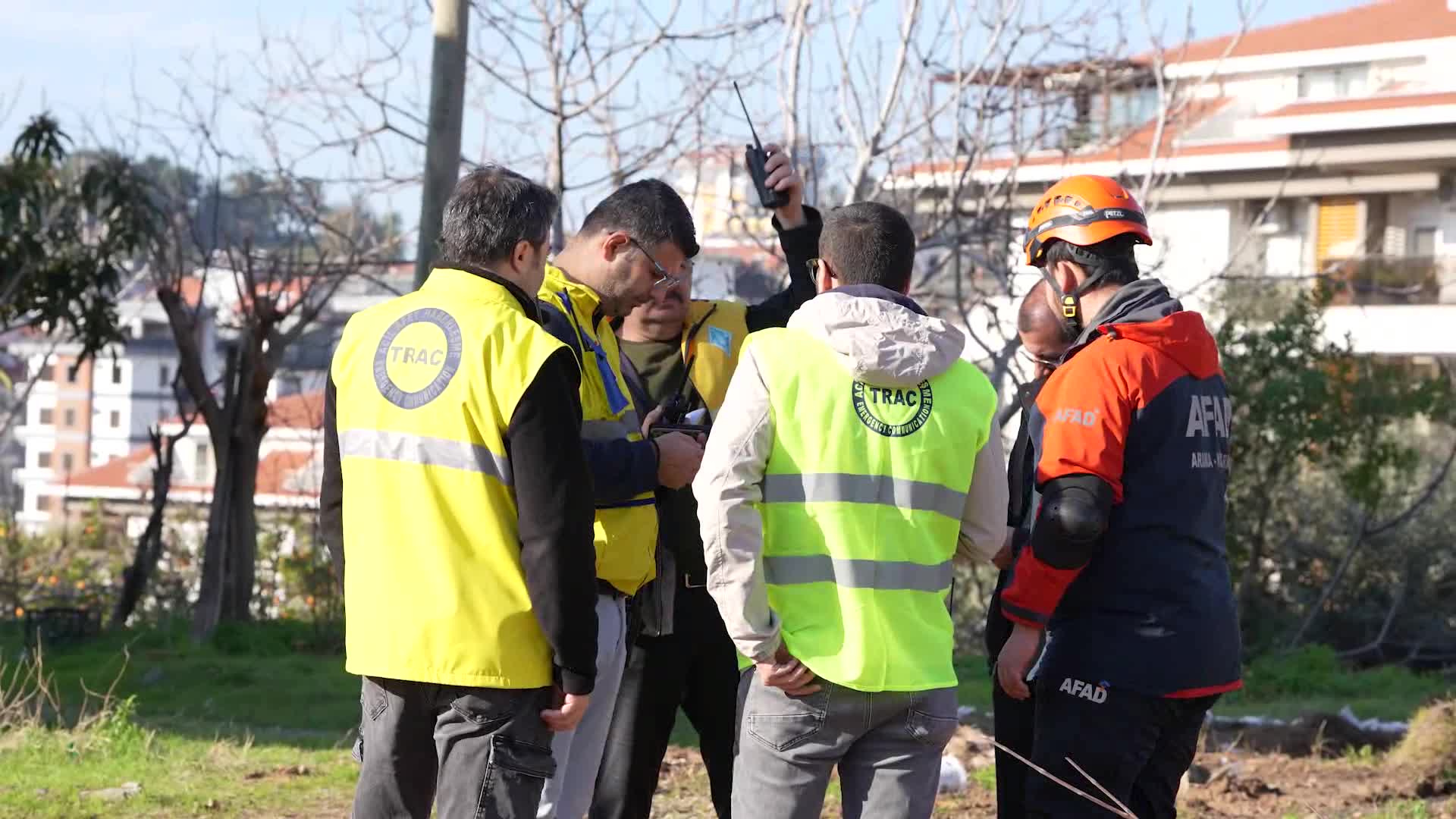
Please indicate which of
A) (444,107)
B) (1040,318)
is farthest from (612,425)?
(444,107)

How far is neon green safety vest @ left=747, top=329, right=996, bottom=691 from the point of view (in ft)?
10.3

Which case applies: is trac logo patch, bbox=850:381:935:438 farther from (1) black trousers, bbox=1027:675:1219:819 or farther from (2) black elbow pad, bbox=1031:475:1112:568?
(1) black trousers, bbox=1027:675:1219:819

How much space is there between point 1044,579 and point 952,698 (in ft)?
1.27

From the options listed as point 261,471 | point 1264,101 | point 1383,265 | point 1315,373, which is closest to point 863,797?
point 1315,373

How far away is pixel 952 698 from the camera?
333 cm

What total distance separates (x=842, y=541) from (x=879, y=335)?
0.43 m

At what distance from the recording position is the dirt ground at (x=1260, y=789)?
609 cm

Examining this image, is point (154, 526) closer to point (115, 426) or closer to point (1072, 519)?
point (1072, 519)

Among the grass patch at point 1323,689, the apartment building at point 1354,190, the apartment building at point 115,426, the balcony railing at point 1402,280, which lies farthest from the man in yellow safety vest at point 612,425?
the balcony railing at point 1402,280

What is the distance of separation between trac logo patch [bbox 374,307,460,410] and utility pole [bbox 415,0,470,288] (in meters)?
3.90

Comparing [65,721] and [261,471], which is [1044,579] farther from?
[261,471]

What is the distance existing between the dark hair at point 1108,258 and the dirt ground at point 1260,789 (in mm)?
2879

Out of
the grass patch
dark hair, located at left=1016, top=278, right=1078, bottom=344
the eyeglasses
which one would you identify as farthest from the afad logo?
the grass patch

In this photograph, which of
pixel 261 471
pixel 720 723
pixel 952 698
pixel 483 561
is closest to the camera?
pixel 483 561
